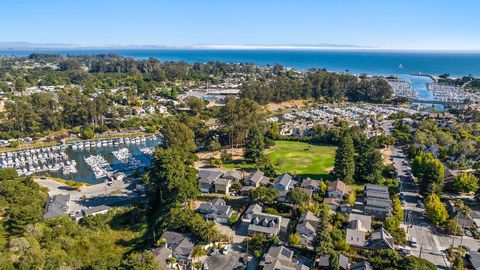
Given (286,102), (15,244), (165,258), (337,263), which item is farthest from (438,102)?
(15,244)

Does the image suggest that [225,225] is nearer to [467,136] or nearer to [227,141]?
[227,141]

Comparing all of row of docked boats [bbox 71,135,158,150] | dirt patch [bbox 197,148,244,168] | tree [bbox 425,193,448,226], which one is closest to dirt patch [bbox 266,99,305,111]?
dirt patch [bbox 197,148,244,168]

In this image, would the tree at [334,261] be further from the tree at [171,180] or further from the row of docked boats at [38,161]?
the row of docked boats at [38,161]

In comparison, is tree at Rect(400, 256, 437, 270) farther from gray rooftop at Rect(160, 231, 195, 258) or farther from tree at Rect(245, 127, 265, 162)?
tree at Rect(245, 127, 265, 162)

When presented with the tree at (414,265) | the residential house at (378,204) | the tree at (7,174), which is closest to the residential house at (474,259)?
the tree at (414,265)

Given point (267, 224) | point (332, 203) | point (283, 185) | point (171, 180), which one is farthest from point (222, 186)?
point (332, 203)

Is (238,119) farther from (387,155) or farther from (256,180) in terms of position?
(387,155)
